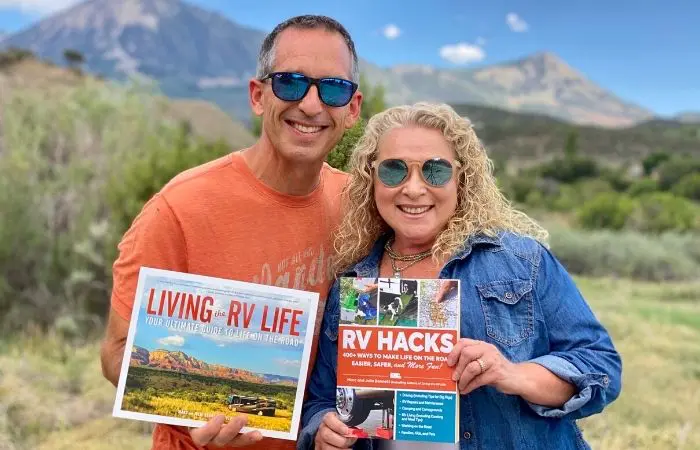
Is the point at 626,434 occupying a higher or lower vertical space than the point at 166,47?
lower

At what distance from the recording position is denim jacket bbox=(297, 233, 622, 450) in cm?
212

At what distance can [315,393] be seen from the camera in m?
2.42

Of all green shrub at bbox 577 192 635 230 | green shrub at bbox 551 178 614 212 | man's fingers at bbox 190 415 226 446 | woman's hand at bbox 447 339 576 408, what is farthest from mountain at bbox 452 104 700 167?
man's fingers at bbox 190 415 226 446

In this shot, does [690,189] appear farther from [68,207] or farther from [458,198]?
[458,198]

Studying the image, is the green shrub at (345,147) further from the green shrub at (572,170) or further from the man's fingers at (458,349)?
the green shrub at (572,170)

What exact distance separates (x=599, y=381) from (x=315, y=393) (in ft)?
3.07

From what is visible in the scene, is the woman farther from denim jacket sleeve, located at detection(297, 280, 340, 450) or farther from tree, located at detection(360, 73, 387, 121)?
tree, located at detection(360, 73, 387, 121)

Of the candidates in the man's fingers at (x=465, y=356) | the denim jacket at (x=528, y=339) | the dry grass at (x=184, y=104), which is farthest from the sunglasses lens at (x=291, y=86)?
the dry grass at (x=184, y=104)

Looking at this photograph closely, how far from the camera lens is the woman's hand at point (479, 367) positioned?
198cm

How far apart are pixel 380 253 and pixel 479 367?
2.12ft

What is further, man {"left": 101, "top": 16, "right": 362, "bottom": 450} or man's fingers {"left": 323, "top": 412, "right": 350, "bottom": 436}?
man {"left": 101, "top": 16, "right": 362, "bottom": 450}

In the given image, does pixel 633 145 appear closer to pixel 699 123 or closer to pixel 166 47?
→ pixel 699 123

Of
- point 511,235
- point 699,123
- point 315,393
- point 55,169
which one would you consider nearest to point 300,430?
point 315,393

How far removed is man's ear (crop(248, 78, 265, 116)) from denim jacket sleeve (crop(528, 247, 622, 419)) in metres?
1.15
